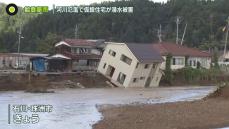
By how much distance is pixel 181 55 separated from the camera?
64438mm

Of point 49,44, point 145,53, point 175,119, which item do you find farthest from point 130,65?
point 175,119

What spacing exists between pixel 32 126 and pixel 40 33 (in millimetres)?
78133

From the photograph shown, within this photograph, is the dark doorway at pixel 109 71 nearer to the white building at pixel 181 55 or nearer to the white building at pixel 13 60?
the white building at pixel 181 55

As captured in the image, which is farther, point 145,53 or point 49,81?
point 145,53

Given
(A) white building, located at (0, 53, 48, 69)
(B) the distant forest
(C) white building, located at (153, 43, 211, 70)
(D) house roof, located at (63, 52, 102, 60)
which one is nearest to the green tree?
(A) white building, located at (0, 53, 48, 69)

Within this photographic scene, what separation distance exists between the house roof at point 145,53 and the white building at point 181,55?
3.76m

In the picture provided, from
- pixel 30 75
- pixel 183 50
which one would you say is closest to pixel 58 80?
pixel 30 75

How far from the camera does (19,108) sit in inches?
613

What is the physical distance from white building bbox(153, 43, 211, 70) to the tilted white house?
5352 mm

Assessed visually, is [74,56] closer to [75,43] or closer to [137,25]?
[75,43]

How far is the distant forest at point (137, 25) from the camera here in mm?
91500

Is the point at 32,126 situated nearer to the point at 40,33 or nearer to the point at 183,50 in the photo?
the point at 183,50

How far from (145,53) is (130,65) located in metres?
3.72

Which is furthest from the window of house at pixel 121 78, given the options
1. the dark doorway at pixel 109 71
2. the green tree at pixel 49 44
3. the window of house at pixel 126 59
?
the green tree at pixel 49 44
